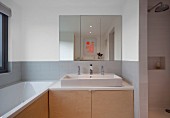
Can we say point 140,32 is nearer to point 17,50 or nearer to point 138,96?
point 138,96

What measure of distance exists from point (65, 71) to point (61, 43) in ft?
1.83

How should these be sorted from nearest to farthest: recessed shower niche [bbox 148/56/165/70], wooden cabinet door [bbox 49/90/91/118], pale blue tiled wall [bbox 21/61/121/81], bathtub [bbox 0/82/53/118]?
wooden cabinet door [bbox 49/90/91/118] < bathtub [bbox 0/82/53/118] < recessed shower niche [bbox 148/56/165/70] < pale blue tiled wall [bbox 21/61/121/81]

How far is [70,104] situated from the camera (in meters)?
2.04

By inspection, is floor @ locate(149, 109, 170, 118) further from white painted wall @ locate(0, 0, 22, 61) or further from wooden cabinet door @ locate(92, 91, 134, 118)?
white painted wall @ locate(0, 0, 22, 61)

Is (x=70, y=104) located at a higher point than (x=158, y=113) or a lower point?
higher

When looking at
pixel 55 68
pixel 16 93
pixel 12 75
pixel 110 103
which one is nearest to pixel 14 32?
pixel 12 75

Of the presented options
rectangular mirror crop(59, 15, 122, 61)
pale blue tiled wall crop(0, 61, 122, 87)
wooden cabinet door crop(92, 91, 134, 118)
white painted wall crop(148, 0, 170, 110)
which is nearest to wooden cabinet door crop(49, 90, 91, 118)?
wooden cabinet door crop(92, 91, 134, 118)

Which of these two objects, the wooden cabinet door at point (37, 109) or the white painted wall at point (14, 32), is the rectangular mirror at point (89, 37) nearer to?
the white painted wall at point (14, 32)

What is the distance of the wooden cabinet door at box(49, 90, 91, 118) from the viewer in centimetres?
204

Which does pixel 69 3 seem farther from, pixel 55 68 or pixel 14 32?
pixel 55 68

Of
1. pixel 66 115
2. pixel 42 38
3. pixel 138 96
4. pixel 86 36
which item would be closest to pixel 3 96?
pixel 66 115

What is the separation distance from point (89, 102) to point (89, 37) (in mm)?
1299

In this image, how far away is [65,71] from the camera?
2795mm

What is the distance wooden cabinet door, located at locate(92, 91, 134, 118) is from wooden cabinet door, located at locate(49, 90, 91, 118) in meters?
0.10
